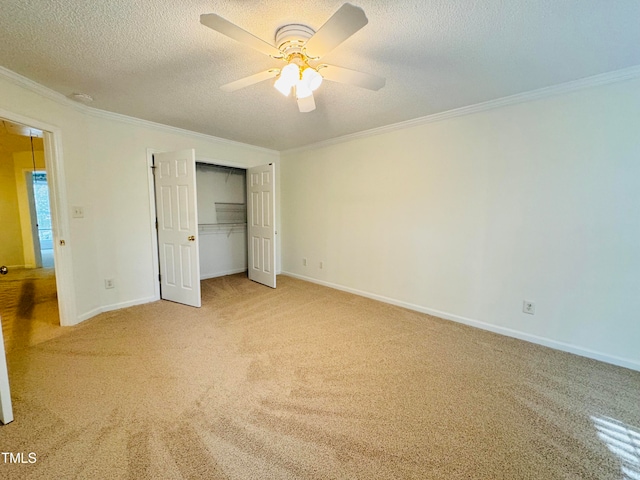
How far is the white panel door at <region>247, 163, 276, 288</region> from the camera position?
4.07 meters

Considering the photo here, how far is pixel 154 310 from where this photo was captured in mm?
3266

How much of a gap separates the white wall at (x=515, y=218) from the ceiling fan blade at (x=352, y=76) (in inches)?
62.9

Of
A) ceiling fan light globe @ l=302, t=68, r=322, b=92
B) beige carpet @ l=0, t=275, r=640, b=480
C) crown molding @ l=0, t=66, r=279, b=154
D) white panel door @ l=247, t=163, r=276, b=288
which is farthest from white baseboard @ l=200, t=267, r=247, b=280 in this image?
ceiling fan light globe @ l=302, t=68, r=322, b=92

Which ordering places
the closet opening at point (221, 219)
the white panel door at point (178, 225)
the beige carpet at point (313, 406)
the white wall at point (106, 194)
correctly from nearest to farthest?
the beige carpet at point (313, 406)
the white wall at point (106, 194)
the white panel door at point (178, 225)
the closet opening at point (221, 219)

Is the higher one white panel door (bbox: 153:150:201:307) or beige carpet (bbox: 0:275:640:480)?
white panel door (bbox: 153:150:201:307)

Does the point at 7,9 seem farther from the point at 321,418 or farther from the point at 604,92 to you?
the point at 604,92

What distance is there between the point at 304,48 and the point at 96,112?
282 cm

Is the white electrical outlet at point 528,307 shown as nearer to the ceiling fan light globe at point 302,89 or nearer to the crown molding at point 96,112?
the ceiling fan light globe at point 302,89

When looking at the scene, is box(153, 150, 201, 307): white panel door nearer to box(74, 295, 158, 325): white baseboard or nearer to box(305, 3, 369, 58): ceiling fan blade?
box(74, 295, 158, 325): white baseboard

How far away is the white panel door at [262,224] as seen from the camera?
13.3 feet

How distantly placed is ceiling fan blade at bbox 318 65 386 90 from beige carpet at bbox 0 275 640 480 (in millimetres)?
2111

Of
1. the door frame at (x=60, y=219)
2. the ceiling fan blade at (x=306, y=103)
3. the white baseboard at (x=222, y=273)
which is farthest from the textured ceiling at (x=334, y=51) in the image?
the white baseboard at (x=222, y=273)

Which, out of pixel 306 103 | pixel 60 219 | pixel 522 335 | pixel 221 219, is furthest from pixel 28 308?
pixel 522 335

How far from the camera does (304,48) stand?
152cm
